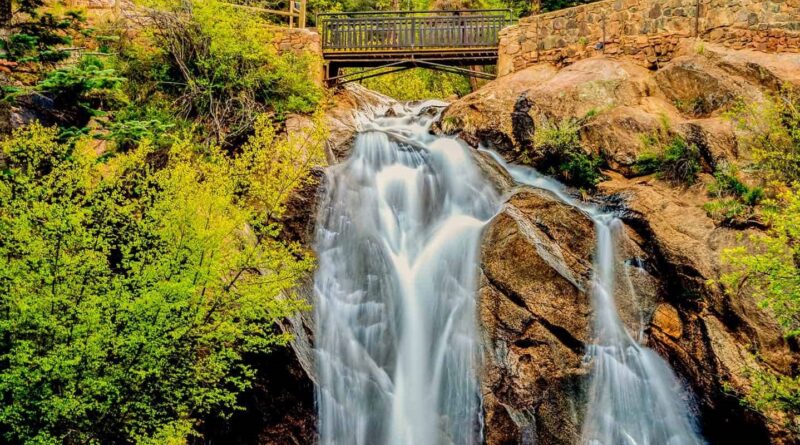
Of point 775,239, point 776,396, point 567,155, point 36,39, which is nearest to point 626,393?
point 776,396

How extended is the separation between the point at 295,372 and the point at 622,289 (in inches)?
278

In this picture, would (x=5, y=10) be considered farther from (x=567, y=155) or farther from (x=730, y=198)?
(x=730, y=198)

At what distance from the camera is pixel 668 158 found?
14883 millimetres

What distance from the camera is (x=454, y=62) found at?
69.0 feet

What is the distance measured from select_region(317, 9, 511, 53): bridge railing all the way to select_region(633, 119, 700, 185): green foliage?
666 centimetres

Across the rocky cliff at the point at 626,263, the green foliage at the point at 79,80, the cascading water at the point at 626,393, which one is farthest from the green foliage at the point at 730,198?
the green foliage at the point at 79,80

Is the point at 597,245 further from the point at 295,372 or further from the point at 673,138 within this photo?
the point at 295,372

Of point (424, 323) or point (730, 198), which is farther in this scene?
point (730, 198)

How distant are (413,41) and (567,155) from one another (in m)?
7.32

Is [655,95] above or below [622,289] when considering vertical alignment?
above

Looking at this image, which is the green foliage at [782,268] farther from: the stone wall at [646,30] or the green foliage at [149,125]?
the green foliage at [149,125]

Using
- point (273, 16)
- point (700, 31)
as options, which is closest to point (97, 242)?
point (700, 31)

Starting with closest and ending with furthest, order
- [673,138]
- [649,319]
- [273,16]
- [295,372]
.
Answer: [295,372] → [649,319] → [673,138] → [273,16]

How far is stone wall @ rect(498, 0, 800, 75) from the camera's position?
16.8 meters
